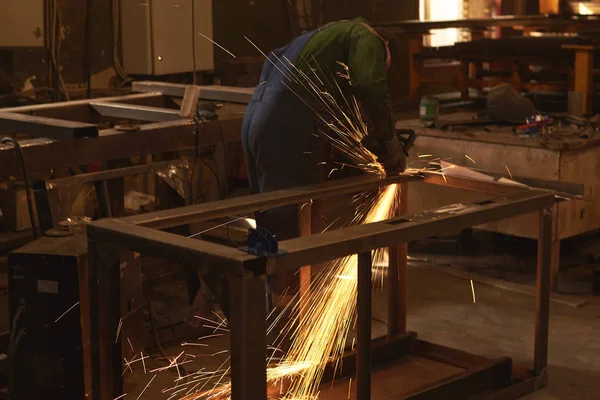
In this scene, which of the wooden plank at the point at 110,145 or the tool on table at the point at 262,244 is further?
the wooden plank at the point at 110,145

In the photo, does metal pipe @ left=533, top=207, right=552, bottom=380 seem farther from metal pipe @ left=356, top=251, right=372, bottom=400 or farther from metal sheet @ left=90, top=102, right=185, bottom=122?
metal sheet @ left=90, top=102, right=185, bottom=122

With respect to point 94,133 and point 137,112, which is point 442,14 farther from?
point 94,133

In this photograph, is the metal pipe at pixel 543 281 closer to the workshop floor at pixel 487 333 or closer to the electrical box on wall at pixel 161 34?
the workshop floor at pixel 487 333

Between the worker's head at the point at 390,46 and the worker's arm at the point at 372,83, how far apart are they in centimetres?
17

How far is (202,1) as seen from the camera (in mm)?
7562

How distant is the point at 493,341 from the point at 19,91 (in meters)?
3.90

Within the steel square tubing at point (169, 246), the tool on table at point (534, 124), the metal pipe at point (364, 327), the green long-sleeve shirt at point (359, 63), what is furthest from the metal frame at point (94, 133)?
the tool on table at point (534, 124)

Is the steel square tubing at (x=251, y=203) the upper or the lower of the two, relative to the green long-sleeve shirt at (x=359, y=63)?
lower

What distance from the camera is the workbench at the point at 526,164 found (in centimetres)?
537

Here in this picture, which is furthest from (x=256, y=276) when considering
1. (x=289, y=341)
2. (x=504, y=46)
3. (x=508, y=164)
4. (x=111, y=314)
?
(x=504, y=46)

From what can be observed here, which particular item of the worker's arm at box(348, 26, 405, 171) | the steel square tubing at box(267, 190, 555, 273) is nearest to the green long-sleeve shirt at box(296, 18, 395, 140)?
the worker's arm at box(348, 26, 405, 171)

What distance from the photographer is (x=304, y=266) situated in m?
3.07

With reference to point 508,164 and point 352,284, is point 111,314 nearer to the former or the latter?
point 352,284

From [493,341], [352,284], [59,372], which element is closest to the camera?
[59,372]
